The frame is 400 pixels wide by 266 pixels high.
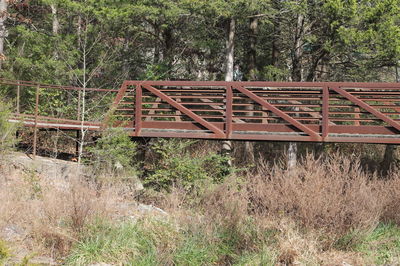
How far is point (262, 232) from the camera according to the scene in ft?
24.9

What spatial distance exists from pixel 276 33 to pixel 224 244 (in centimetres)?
1385

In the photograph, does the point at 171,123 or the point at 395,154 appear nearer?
the point at 171,123

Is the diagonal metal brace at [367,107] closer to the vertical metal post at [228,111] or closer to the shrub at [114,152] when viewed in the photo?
the vertical metal post at [228,111]

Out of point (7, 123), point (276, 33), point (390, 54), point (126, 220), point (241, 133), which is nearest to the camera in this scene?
point (126, 220)

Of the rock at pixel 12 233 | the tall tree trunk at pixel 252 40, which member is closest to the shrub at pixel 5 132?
the rock at pixel 12 233

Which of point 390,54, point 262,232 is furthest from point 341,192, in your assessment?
point 390,54

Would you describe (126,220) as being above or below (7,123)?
below

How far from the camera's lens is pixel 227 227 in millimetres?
8008

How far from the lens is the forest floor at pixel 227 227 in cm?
726

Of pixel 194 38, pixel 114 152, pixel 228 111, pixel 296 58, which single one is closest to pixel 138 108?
pixel 114 152

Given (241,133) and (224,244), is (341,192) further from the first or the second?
(241,133)

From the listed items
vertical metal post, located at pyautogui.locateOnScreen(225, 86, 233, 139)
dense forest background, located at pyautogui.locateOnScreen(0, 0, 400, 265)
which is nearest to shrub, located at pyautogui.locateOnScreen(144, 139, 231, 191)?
dense forest background, located at pyautogui.locateOnScreen(0, 0, 400, 265)

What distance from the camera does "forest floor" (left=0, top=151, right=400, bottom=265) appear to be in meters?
7.26

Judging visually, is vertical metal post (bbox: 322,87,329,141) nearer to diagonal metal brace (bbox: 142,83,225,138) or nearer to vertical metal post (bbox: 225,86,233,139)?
vertical metal post (bbox: 225,86,233,139)
